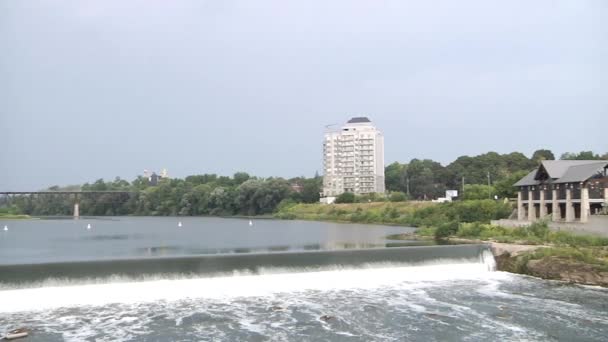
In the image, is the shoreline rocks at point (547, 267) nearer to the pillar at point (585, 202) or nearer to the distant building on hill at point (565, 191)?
the distant building on hill at point (565, 191)

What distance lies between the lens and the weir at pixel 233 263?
2006 cm

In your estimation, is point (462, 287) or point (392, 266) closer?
point (462, 287)

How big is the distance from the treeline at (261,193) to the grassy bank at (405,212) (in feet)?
19.4

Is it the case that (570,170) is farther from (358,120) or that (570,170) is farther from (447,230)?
(358,120)

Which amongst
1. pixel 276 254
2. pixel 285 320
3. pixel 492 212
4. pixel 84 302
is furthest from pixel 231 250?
pixel 492 212

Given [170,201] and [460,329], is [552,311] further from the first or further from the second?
[170,201]

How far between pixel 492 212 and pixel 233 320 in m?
35.2

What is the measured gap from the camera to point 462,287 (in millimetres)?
22438

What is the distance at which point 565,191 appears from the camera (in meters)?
36.1

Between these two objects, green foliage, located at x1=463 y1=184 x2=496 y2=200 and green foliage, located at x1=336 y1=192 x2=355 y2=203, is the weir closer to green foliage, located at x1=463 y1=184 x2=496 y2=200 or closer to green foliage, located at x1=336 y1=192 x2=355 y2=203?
green foliage, located at x1=463 y1=184 x2=496 y2=200

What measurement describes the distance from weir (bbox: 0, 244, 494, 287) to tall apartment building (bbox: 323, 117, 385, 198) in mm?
94218

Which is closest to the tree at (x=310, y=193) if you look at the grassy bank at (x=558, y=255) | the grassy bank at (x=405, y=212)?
the grassy bank at (x=405, y=212)

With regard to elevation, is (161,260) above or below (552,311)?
above

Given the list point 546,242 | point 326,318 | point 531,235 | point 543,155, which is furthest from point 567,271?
point 543,155
